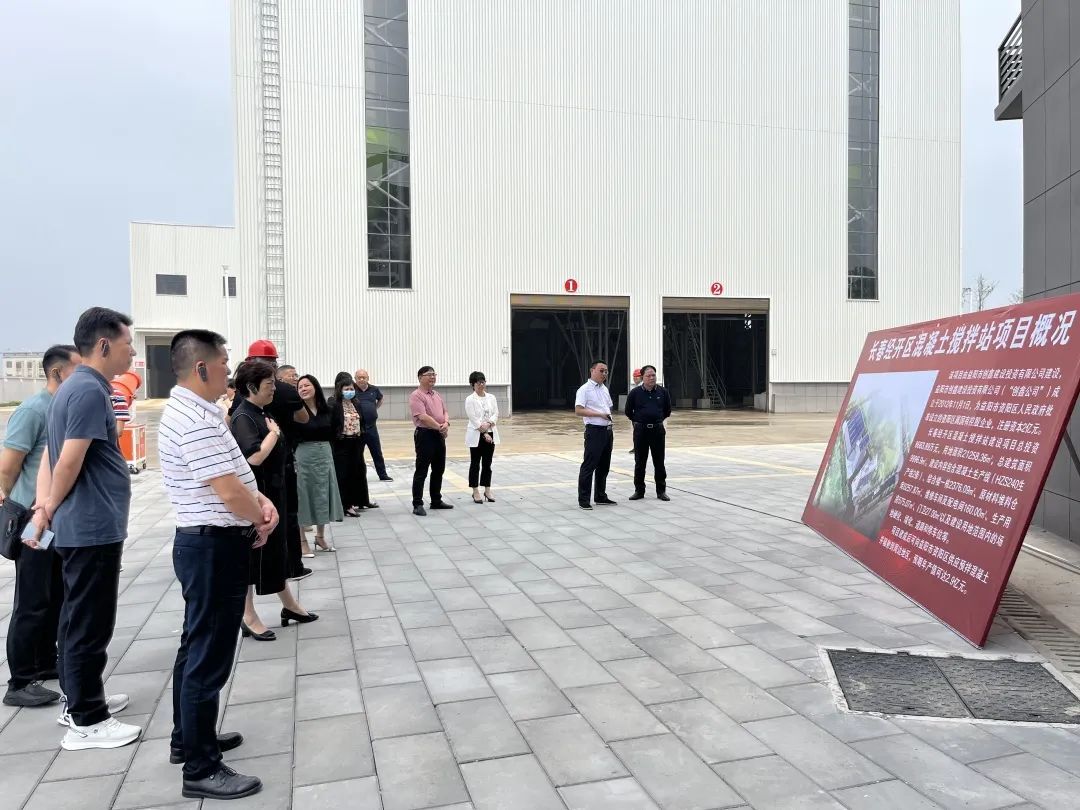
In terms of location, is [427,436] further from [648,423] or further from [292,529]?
[292,529]

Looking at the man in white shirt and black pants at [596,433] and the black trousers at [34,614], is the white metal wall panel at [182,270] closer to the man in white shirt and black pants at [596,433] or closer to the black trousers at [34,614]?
the man in white shirt and black pants at [596,433]

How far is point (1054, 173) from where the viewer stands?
704cm

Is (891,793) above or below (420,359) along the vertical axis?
below

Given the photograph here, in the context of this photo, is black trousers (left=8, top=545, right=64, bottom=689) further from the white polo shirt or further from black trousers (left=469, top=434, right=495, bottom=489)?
the white polo shirt

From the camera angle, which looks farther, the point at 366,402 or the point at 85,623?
the point at 366,402

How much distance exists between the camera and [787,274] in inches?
1119

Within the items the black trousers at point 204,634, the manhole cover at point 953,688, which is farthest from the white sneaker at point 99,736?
the manhole cover at point 953,688

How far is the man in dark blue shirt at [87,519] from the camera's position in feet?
10.1

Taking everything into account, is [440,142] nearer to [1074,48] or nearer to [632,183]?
[632,183]

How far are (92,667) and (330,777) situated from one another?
1205 millimetres

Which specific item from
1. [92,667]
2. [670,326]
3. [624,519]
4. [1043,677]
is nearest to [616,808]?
[92,667]

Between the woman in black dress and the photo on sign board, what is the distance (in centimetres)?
445

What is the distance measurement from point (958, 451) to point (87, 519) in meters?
5.02

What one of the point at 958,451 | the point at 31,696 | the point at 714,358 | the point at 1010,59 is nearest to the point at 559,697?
the point at 31,696
